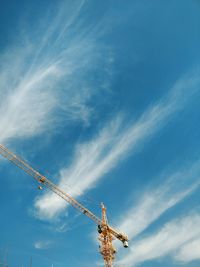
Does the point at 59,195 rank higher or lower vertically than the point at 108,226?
higher

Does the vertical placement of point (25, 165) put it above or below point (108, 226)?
above

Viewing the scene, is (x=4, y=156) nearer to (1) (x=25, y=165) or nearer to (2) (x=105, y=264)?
(1) (x=25, y=165)

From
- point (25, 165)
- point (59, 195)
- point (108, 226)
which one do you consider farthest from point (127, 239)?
point (25, 165)

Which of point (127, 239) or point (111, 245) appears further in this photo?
point (127, 239)

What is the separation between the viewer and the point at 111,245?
263 ft

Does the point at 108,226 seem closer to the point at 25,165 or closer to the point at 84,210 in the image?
the point at 84,210

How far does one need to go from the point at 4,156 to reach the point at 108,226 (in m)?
35.4

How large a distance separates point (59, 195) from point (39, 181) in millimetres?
7966

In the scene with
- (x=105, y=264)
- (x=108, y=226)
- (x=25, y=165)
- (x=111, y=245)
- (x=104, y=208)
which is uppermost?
(x=25, y=165)

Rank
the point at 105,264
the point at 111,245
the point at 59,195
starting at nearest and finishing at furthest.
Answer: the point at 105,264 → the point at 111,245 → the point at 59,195

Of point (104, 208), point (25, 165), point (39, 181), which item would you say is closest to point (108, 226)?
point (104, 208)

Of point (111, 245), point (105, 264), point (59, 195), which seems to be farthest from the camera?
point (59, 195)

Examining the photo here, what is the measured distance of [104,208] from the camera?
91188 mm

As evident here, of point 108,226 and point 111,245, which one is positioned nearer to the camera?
point 111,245
